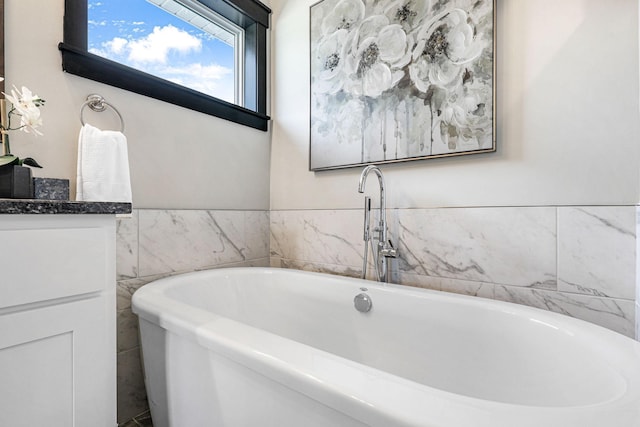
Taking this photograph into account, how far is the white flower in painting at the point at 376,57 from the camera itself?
1492 mm

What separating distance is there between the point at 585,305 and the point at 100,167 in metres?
1.86

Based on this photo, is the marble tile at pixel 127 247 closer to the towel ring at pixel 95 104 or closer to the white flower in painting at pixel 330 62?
the towel ring at pixel 95 104

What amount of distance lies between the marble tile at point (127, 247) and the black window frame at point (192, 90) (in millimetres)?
580

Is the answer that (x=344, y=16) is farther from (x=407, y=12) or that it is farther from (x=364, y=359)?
(x=364, y=359)

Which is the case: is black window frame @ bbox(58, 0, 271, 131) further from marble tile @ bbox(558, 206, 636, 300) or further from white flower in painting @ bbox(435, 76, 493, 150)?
marble tile @ bbox(558, 206, 636, 300)

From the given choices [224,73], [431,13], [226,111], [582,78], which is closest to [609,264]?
[582,78]

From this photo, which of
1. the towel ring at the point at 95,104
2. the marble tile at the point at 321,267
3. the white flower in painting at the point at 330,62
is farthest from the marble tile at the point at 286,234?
the towel ring at the point at 95,104

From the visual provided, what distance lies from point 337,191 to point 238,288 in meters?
0.74

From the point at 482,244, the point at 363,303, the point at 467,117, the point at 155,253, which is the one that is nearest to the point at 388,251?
the point at 363,303

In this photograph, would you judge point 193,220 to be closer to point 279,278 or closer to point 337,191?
point 279,278

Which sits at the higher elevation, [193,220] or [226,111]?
[226,111]

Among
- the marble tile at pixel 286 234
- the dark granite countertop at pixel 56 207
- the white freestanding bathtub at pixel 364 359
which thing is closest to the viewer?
the white freestanding bathtub at pixel 364 359

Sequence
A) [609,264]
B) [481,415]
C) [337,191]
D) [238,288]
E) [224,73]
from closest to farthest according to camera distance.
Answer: [481,415], [609,264], [238,288], [337,191], [224,73]

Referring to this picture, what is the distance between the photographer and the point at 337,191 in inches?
68.7
